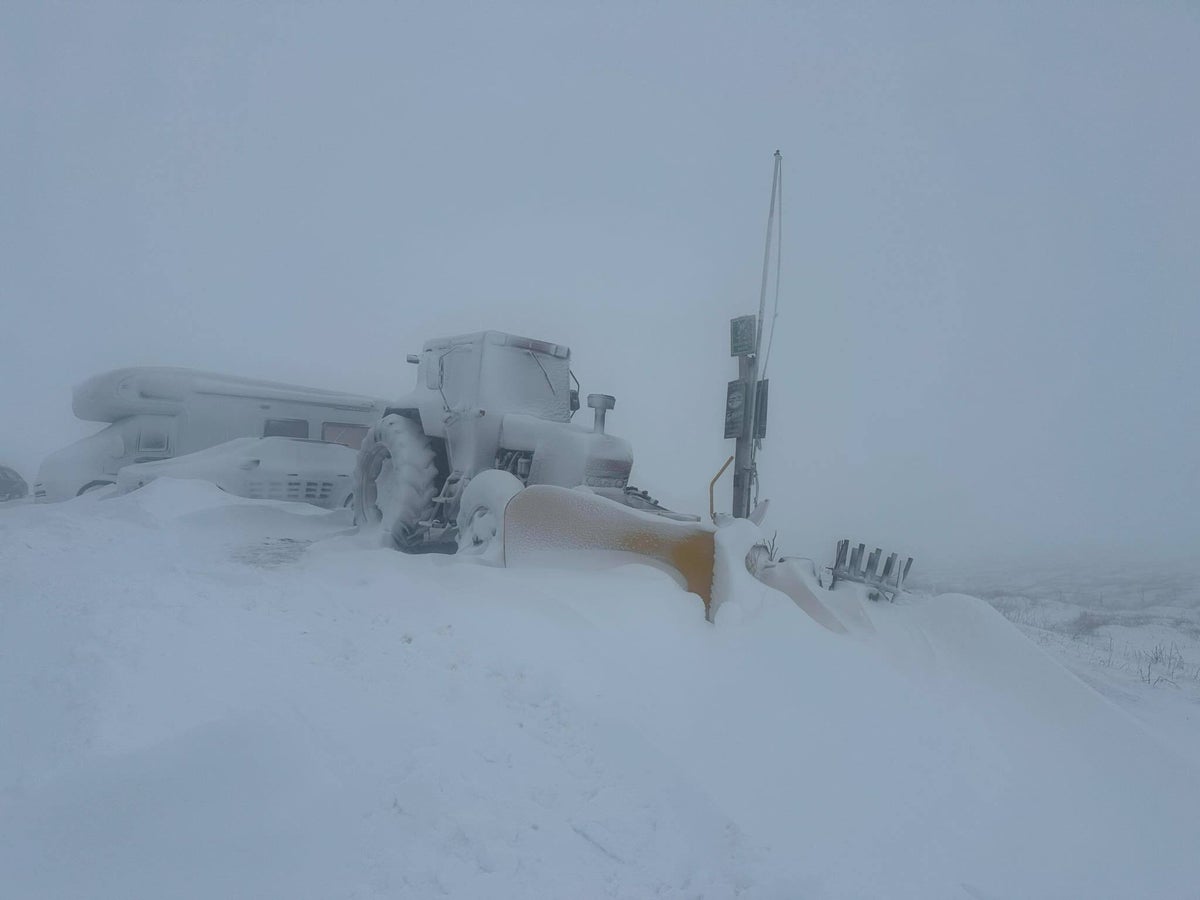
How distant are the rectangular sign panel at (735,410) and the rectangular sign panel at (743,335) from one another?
314mm

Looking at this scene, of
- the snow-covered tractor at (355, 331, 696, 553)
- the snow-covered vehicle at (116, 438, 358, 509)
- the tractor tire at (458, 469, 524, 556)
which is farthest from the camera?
the snow-covered vehicle at (116, 438, 358, 509)

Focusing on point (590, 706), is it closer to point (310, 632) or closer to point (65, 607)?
point (310, 632)

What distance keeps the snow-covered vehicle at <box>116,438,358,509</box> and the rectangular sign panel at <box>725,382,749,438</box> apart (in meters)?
4.54

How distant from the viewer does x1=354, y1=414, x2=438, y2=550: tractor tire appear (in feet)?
20.0

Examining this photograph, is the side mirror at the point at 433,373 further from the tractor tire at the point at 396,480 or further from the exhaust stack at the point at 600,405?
the exhaust stack at the point at 600,405

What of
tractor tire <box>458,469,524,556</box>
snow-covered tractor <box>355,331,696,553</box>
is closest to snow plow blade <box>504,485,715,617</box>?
tractor tire <box>458,469,524,556</box>

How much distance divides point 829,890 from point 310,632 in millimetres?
2038

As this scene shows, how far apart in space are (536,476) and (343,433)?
23.1 feet

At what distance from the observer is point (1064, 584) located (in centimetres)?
922

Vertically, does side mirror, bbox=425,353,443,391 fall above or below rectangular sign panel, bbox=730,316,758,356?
below

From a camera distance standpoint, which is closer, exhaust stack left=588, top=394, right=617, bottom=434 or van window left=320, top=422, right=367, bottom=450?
exhaust stack left=588, top=394, right=617, bottom=434

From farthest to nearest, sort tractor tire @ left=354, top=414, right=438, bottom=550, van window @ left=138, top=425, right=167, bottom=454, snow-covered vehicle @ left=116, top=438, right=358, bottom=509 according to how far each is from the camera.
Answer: van window @ left=138, top=425, right=167, bottom=454 → snow-covered vehicle @ left=116, top=438, right=358, bottom=509 → tractor tire @ left=354, top=414, right=438, bottom=550

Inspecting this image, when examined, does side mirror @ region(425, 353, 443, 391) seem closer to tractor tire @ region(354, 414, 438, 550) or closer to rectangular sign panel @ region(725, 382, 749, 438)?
tractor tire @ region(354, 414, 438, 550)

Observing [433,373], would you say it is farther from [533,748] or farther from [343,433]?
[343,433]
